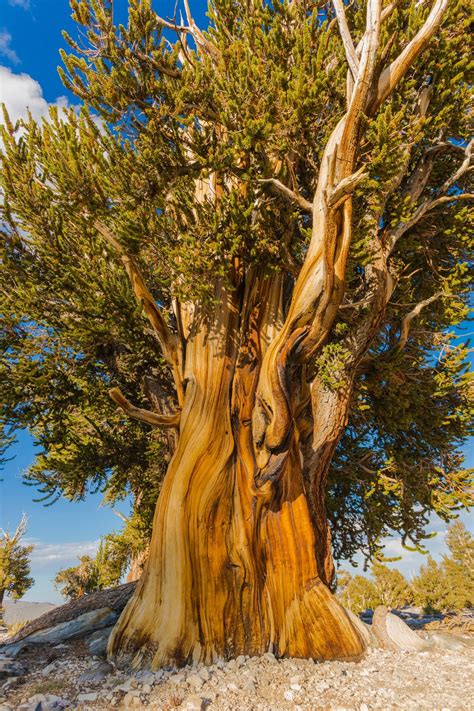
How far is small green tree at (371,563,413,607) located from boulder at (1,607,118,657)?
16.0 meters

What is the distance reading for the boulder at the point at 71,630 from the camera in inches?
218

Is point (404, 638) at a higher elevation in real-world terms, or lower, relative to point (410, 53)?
lower

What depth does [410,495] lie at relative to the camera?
723 cm

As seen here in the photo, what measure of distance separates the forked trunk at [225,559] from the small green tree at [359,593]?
16.1 metres

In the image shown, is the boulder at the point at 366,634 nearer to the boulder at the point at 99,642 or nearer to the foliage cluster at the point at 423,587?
the boulder at the point at 99,642

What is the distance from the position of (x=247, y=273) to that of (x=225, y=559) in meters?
3.81

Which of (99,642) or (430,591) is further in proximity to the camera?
(430,591)

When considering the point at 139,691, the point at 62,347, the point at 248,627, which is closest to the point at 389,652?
→ the point at 248,627

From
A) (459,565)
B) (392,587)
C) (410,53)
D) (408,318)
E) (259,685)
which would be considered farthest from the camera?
(459,565)

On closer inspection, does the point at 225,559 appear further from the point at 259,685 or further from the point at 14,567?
the point at 14,567

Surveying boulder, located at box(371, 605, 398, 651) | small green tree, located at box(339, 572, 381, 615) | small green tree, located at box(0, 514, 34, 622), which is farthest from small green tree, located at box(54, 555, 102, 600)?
boulder, located at box(371, 605, 398, 651)

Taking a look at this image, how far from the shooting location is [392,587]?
66.2 feet

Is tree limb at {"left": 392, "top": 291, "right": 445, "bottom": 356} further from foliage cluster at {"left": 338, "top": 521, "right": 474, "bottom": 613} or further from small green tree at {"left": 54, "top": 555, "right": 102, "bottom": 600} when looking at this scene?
small green tree at {"left": 54, "top": 555, "right": 102, "bottom": 600}

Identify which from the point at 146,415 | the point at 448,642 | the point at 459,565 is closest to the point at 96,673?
the point at 146,415
